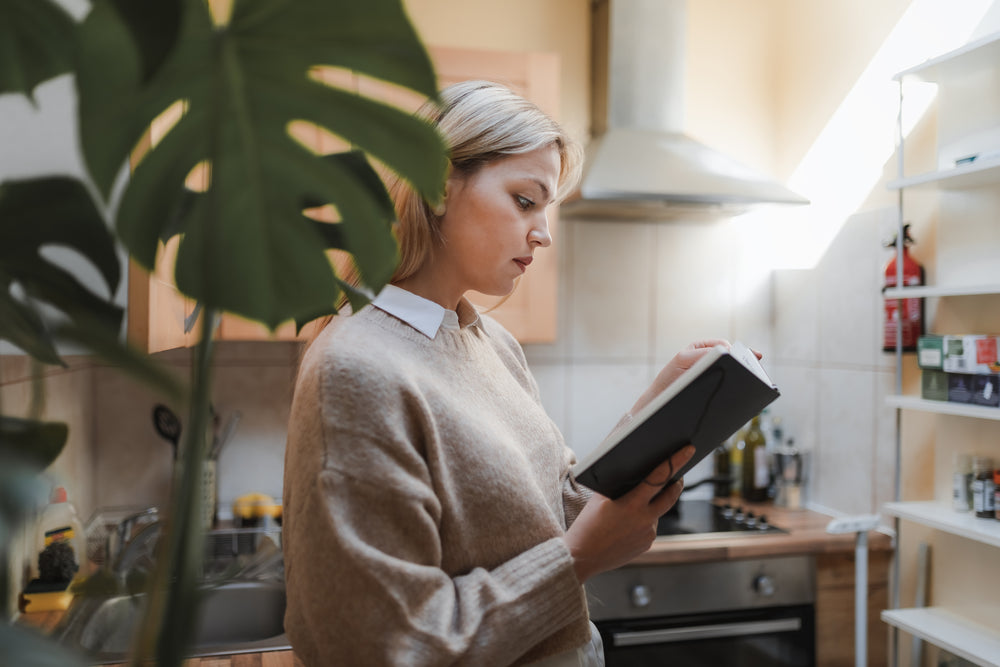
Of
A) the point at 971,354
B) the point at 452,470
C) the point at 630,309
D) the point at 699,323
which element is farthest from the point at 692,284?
the point at 452,470

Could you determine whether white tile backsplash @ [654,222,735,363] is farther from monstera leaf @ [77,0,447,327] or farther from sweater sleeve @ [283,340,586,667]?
monstera leaf @ [77,0,447,327]

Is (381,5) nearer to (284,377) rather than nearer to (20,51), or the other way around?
(20,51)

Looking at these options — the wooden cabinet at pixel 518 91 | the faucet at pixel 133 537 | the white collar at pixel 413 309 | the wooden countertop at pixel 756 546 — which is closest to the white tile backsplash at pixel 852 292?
the wooden countertop at pixel 756 546

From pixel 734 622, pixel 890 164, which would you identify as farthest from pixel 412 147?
pixel 890 164

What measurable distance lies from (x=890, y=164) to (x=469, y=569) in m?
1.79

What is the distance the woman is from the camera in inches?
31.1

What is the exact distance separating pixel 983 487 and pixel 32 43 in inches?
74.1

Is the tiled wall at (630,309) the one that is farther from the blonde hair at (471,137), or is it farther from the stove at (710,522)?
the blonde hair at (471,137)

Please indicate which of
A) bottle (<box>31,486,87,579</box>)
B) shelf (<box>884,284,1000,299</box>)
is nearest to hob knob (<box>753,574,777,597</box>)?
shelf (<box>884,284,1000,299</box>)

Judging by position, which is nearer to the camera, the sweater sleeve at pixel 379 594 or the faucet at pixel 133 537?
the sweater sleeve at pixel 379 594

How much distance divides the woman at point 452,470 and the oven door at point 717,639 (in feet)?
2.87

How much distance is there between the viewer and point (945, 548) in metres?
1.88

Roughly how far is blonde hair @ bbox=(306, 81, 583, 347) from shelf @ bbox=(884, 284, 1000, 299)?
42.1 inches

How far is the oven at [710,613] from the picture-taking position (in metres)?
1.92
